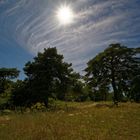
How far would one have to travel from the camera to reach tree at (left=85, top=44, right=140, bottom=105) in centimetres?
4838

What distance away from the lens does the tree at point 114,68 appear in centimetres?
4838

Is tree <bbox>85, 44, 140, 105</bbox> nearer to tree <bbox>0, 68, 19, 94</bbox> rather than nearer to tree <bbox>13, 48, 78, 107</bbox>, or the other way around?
tree <bbox>13, 48, 78, 107</bbox>

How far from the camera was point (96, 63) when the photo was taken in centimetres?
4994

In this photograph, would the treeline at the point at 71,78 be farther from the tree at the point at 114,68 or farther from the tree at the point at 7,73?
the tree at the point at 7,73

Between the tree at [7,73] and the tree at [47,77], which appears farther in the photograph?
the tree at [7,73]

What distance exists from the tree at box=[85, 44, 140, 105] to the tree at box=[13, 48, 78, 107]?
8.23 metres

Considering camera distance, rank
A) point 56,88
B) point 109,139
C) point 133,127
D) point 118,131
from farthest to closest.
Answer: point 56,88 < point 133,127 < point 118,131 < point 109,139

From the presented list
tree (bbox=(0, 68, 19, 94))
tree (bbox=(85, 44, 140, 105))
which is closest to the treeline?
tree (bbox=(85, 44, 140, 105))

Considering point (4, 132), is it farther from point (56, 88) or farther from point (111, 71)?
point (111, 71)

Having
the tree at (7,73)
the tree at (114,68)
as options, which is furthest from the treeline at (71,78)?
the tree at (7,73)

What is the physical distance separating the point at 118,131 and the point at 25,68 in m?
34.1

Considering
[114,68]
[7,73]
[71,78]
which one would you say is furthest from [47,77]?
[7,73]

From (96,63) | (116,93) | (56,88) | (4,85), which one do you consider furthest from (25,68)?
(4,85)

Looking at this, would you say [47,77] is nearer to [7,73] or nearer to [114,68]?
[114,68]
